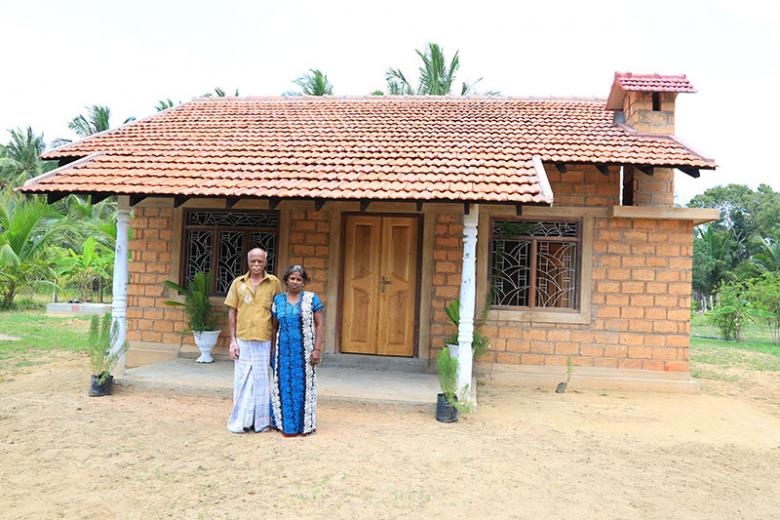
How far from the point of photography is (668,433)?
5.83 metres

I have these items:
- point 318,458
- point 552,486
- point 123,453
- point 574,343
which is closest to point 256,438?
point 318,458

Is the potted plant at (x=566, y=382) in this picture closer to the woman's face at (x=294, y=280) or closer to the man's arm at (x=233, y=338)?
the woman's face at (x=294, y=280)

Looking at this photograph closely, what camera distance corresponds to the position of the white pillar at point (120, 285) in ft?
22.2

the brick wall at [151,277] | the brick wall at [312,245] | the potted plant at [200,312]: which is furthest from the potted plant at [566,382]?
the brick wall at [151,277]

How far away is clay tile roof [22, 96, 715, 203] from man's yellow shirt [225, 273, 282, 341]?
1464 mm

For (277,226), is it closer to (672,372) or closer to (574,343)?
(574,343)

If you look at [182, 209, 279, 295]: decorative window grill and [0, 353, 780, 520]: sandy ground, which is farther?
[182, 209, 279, 295]: decorative window grill

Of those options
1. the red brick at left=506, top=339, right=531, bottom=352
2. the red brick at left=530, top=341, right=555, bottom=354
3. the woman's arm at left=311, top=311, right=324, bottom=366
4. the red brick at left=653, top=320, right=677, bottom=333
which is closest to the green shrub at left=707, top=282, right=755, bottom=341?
the red brick at left=653, top=320, right=677, bottom=333

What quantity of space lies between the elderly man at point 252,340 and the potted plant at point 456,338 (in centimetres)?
262

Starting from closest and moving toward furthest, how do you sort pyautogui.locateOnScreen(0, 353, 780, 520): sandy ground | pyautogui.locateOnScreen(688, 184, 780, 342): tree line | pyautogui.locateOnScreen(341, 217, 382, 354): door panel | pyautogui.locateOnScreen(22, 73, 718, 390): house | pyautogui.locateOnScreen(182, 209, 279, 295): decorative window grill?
pyautogui.locateOnScreen(0, 353, 780, 520): sandy ground < pyautogui.locateOnScreen(22, 73, 718, 390): house < pyautogui.locateOnScreen(341, 217, 382, 354): door panel < pyautogui.locateOnScreen(182, 209, 279, 295): decorative window grill < pyautogui.locateOnScreen(688, 184, 780, 342): tree line

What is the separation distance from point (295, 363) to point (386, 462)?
1.14 m

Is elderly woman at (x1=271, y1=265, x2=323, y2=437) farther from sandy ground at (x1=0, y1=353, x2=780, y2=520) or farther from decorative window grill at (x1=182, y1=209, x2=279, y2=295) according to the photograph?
decorative window grill at (x1=182, y1=209, x2=279, y2=295)

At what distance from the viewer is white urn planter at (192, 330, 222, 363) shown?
7.84 m

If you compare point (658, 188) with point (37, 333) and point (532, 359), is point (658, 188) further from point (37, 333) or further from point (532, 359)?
point (37, 333)
